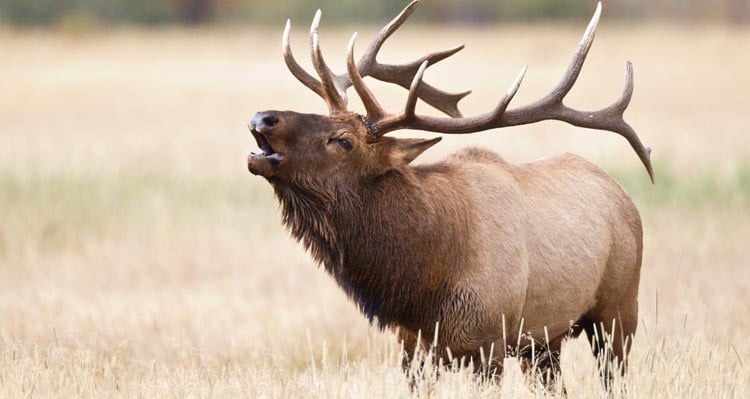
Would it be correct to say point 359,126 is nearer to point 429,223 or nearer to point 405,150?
point 405,150

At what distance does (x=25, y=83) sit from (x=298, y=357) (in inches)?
714

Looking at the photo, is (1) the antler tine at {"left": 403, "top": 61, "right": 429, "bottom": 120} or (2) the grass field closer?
(1) the antler tine at {"left": 403, "top": 61, "right": 429, "bottom": 120}

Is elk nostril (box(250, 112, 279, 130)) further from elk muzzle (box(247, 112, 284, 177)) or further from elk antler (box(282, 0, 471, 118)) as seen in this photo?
elk antler (box(282, 0, 471, 118))

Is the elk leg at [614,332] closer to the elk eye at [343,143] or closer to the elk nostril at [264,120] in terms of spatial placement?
the elk eye at [343,143]

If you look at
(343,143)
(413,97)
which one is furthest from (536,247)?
(343,143)

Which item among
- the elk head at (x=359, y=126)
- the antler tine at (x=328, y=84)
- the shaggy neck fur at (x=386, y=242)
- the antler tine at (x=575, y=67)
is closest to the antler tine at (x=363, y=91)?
the elk head at (x=359, y=126)

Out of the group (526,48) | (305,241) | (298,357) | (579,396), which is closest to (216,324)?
(298,357)

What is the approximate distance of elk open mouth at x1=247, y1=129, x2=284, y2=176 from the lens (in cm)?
575

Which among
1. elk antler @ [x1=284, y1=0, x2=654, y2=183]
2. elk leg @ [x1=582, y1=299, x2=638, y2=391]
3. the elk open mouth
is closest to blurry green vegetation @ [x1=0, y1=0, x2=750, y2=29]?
elk antler @ [x1=284, y1=0, x2=654, y2=183]

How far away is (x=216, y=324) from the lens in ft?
29.4

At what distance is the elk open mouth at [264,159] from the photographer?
5750mm

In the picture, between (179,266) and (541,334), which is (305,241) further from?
(179,266)

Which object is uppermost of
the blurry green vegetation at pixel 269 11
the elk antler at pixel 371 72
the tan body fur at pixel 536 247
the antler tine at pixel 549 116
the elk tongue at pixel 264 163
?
the blurry green vegetation at pixel 269 11

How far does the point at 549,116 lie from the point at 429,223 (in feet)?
2.90
